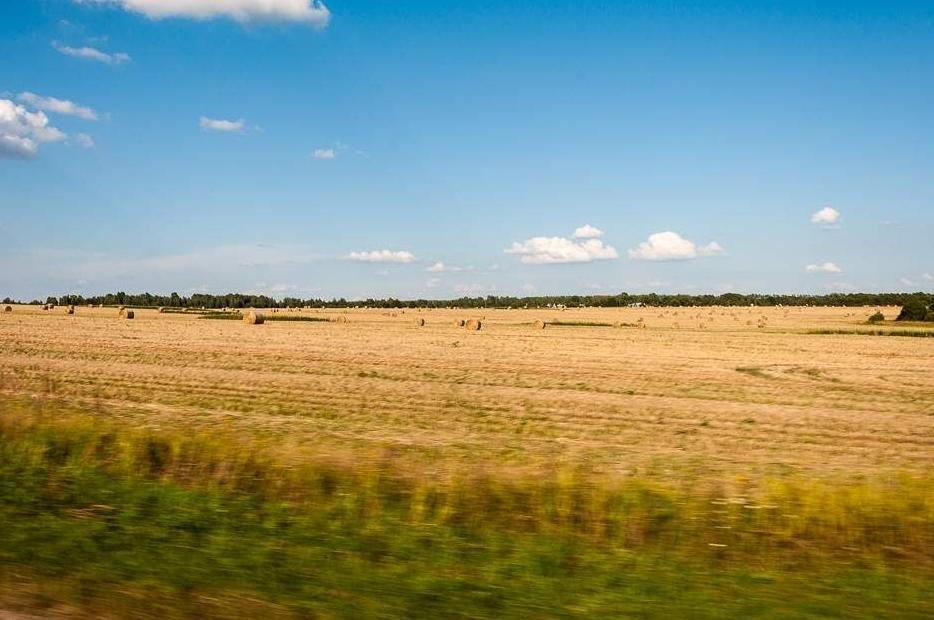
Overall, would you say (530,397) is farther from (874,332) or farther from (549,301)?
(549,301)

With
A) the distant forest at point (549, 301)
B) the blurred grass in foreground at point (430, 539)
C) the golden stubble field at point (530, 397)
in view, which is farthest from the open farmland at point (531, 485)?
the distant forest at point (549, 301)

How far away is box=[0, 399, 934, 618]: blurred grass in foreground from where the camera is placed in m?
5.27

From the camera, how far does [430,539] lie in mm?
6684

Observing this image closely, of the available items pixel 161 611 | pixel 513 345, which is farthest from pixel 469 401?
pixel 513 345

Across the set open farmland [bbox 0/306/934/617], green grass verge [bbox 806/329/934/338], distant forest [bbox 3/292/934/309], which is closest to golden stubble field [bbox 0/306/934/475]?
open farmland [bbox 0/306/934/617]

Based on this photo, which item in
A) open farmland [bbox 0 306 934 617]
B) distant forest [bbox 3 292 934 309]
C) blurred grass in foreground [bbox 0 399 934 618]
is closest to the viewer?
blurred grass in foreground [bbox 0 399 934 618]

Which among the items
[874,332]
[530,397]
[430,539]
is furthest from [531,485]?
[874,332]

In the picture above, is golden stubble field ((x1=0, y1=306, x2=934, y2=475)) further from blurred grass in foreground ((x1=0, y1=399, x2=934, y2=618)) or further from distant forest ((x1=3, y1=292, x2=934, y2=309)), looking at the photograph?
distant forest ((x1=3, y1=292, x2=934, y2=309))

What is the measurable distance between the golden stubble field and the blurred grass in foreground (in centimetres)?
130

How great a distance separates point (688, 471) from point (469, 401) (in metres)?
10.6

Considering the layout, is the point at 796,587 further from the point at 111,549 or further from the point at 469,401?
the point at 469,401

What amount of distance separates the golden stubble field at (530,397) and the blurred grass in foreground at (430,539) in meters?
1.30

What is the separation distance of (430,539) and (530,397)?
13.4 m

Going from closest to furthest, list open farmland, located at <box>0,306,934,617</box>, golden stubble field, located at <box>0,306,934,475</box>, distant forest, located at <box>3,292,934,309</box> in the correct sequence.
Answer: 1. open farmland, located at <box>0,306,934,617</box>
2. golden stubble field, located at <box>0,306,934,475</box>
3. distant forest, located at <box>3,292,934,309</box>
